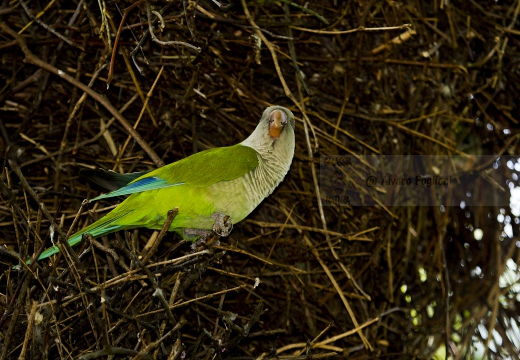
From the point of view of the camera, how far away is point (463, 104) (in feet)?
8.50

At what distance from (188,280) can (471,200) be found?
55.7 inches

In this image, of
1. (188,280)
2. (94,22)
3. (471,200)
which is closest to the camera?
(188,280)

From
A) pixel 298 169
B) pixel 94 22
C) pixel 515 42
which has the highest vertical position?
pixel 94 22

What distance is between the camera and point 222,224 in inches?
74.6

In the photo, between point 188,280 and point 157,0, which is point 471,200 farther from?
point 157,0

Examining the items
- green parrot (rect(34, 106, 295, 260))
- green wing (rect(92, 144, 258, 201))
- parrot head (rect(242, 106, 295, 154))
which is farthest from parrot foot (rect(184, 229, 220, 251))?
parrot head (rect(242, 106, 295, 154))

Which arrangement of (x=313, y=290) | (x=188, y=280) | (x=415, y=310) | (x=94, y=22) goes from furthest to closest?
(x=415, y=310), (x=313, y=290), (x=94, y=22), (x=188, y=280)

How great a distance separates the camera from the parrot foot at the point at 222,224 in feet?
6.16

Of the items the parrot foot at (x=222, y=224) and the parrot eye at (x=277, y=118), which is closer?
the parrot foot at (x=222, y=224)

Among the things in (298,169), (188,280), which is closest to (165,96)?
(298,169)

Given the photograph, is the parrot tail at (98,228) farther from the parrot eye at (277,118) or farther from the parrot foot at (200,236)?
the parrot eye at (277,118)

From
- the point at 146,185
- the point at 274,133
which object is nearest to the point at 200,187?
the point at 146,185

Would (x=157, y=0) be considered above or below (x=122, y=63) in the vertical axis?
above

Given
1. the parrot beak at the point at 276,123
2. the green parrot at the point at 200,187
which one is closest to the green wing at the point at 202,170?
the green parrot at the point at 200,187
